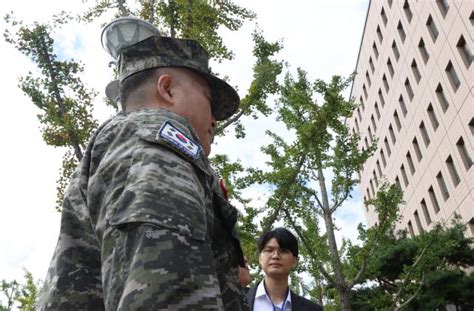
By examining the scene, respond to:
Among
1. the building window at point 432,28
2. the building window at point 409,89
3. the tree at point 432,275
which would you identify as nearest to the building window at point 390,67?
the building window at point 409,89

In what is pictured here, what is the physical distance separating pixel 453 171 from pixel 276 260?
66.6ft

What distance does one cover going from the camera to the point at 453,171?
21547 mm

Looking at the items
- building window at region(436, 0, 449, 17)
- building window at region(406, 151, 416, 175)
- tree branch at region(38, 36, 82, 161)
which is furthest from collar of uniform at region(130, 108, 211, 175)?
building window at region(406, 151, 416, 175)

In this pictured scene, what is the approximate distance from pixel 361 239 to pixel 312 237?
43.5 inches

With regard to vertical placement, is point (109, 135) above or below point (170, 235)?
above

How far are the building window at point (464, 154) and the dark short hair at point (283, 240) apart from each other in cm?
1842

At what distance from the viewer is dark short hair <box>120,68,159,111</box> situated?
1343 millimetres

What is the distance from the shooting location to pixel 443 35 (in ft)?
70.1

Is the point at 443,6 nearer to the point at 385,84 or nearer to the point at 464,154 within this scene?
the point at 464,154

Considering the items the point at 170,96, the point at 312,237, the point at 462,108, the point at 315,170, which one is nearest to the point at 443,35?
the point at 462,108

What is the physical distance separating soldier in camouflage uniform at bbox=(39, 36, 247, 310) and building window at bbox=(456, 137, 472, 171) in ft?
68.6

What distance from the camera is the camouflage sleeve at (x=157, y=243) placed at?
31.3 inches

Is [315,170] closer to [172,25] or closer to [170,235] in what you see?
[172,25]

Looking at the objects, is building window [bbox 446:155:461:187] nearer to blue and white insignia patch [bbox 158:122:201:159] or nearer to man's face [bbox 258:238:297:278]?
man's face [bbox 258:238:297:278]
